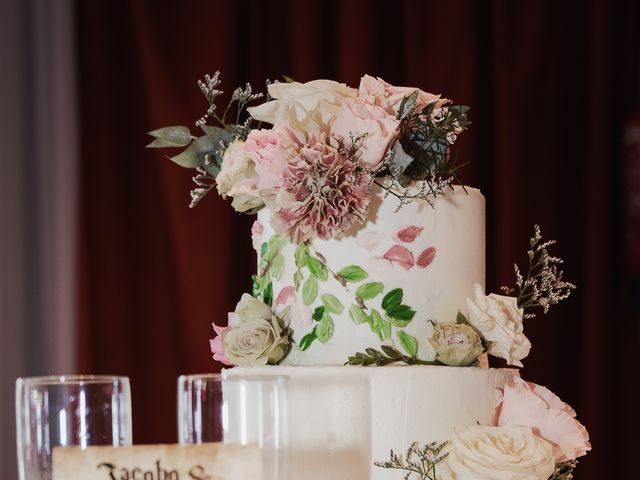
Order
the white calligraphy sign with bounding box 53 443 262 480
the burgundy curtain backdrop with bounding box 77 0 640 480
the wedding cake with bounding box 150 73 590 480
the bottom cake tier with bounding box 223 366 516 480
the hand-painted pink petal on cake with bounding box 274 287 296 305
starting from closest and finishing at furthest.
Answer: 1. the white calligraphy sign with bounding box 53 443 262 480
2. the bottom cake tier with bounding box 223 366 516 480
3. the wedding cake with bounding box 150 73 590 480
4. the hand-painted pink petal on cake with bounding box 274 287 296 305
5. the burgundy curtain backdrop with bounding box 77 0 640 480

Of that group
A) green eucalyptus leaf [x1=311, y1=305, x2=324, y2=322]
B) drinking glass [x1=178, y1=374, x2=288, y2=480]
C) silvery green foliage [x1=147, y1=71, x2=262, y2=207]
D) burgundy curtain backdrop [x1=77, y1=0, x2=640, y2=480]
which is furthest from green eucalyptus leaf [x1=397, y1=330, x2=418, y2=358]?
burgundy curtain backdrop [x1=77, y1=0, x2=640, y2=480]

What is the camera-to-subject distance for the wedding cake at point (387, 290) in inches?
48.0

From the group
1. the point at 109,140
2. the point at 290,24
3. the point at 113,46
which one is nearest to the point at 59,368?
the point at 109,140

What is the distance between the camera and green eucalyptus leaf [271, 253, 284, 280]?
134 cm

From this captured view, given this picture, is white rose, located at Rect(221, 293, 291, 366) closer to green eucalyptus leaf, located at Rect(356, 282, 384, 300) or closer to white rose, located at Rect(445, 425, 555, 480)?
green eucalyptus leaf, located at Rect(356, 282, 384, 300)

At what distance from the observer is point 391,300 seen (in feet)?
4.21

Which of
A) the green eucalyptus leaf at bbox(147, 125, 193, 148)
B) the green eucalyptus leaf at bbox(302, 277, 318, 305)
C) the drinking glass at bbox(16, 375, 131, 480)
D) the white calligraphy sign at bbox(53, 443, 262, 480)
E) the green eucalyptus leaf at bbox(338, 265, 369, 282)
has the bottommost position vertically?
the white calligraphy sign at bbox(53, 443, 262, 480)

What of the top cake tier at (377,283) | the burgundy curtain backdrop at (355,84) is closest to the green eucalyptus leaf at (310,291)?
the top cake tier at (377,283)

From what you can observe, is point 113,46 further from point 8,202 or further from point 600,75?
point 600,75

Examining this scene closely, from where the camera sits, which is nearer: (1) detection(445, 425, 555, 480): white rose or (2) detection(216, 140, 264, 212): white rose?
(1) detection(445, 425, 555, 480): white rose

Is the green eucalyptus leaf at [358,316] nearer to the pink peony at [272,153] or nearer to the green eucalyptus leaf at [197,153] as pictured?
the pink peony at [272,153]

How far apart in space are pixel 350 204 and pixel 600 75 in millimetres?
2187

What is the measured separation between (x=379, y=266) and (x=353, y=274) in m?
0.04

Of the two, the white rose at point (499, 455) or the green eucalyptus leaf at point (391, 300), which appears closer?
the white rose at point (499, 455)
